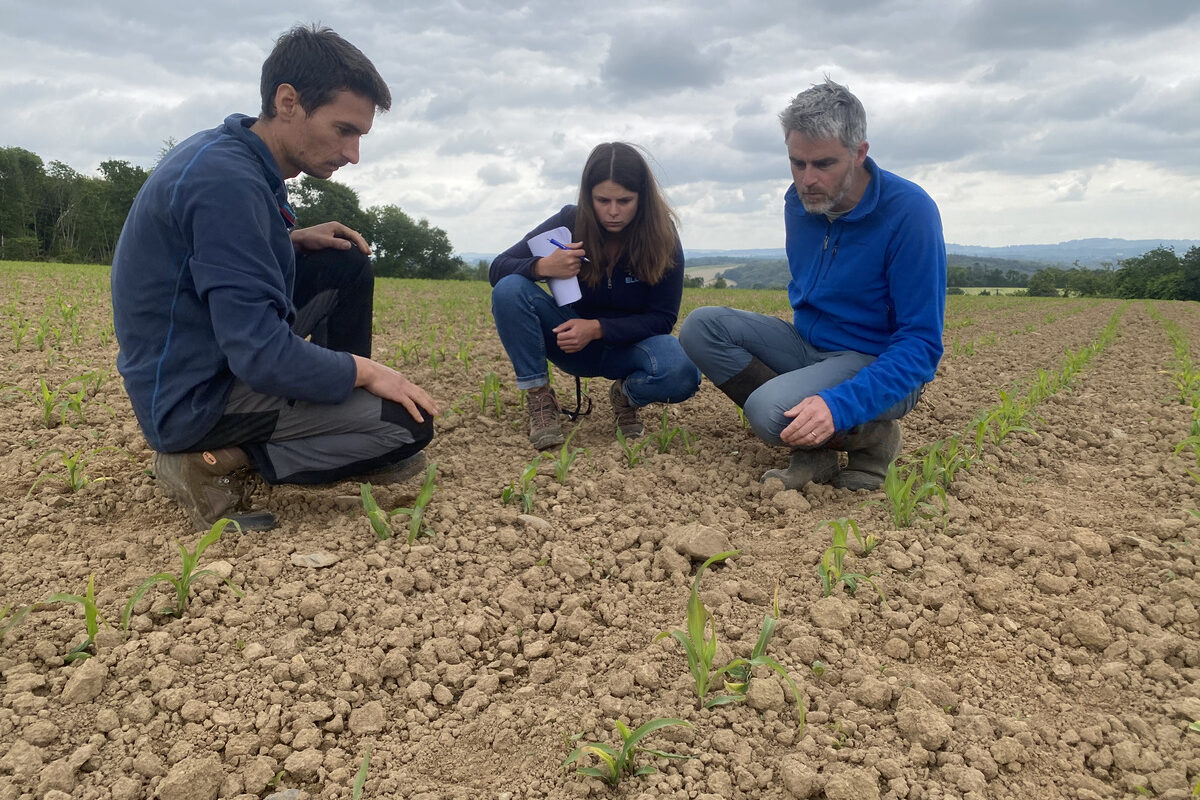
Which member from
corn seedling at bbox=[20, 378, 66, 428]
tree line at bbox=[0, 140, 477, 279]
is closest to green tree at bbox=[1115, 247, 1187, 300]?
tree line at bbox=[0, 140, 477, 279]

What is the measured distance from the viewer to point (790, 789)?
1.55 meters

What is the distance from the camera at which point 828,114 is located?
2.86 meters

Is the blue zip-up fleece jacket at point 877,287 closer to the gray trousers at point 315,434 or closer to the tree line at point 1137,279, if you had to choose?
the gray trousers at point 315,434

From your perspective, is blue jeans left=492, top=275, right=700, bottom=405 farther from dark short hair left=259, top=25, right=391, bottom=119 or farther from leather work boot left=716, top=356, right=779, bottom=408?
dark short hair left=259, top=25, right=391, bottom=119

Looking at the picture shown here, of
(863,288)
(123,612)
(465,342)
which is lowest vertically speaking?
(123,612)

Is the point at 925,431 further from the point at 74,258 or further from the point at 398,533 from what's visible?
the point at 74,258

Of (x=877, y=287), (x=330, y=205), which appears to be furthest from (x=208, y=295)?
(x=330, y=205)

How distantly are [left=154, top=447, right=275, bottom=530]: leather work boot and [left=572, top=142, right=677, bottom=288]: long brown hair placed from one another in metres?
1.88

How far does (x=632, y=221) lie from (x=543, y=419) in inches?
42.5

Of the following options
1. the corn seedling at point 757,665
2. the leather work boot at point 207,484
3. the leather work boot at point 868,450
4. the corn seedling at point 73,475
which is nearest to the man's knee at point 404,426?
the leather work boot at point 207,484

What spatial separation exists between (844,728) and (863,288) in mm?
2060

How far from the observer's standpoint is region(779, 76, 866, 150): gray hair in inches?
113

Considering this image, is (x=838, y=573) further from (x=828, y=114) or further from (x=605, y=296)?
(x=605, y=296)

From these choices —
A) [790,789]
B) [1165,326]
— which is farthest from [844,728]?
[1165,326]
